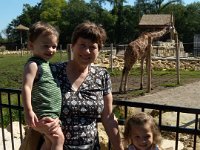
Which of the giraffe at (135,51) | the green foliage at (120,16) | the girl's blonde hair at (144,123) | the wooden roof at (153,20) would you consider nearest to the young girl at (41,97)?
the girl's blonde hair at (144,123)

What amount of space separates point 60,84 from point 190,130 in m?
1.02

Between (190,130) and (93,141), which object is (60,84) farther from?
(190,130)

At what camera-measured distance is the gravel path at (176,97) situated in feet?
33.4

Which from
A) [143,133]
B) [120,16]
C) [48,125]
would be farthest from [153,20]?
[48,125]

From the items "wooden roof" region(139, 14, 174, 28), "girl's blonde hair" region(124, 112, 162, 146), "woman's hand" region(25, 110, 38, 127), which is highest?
"wooden roof" region(139, 14, 174, 28)

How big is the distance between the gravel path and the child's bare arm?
300 inches

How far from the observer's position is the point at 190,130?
2758 millimetres

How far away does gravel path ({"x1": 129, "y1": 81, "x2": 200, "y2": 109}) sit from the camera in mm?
10172

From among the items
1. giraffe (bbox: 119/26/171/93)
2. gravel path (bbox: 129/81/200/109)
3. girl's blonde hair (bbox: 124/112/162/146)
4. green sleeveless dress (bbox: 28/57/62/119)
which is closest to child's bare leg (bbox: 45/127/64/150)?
green sleeveless dress (bbox: 28/57/62/119)

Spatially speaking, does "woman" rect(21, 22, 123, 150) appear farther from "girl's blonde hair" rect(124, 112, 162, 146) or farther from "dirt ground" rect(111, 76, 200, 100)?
"dirt ground" rect(111, 76, 200, 100)

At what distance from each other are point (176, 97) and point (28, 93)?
911 centimetres

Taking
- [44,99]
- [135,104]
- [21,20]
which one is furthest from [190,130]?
[21,20]

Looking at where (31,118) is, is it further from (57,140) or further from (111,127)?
(111,127)

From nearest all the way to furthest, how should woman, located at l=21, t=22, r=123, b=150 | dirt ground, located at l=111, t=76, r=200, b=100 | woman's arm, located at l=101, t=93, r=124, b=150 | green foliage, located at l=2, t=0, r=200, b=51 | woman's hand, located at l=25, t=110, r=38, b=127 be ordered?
woman's hand, located at l=25, t=110, r=38, b=127, woman, located at l=21, t=22, r=123, b=150, woman's arm, located at l=101, t=93, r=124, b=150, dirt ground, located at l=111, t=76, r=200, b=100, green foliage, located at l=2, t=0, r=200, b=51
